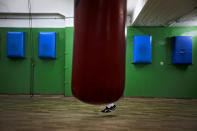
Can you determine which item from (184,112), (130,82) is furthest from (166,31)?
(184,112)

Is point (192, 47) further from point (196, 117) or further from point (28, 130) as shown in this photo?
point (28, 130)

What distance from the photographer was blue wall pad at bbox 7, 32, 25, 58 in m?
4.41

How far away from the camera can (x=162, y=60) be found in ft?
14.9

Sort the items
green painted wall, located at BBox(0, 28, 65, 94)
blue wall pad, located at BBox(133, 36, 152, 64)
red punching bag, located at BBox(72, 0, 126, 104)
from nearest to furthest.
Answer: red punching bag, located at BBox(72, 0, 126, 104) → blue wall pad, located at BBox(133, 36, 152, 64) → green painted wall, located at BBox(0, 28, 65, 94)

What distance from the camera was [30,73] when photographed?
469 centimetres

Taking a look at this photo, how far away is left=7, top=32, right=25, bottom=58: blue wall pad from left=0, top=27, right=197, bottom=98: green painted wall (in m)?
0.27

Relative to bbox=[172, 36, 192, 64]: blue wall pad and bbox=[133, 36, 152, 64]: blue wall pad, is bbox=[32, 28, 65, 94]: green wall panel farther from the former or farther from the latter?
bbox=[172, 36, 192, 64]: blue wall pad

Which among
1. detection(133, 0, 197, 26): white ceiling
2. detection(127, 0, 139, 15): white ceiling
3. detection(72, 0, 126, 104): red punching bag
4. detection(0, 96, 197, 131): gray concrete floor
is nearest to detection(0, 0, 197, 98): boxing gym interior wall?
detection(127, 0, 139, 15): white ceiling

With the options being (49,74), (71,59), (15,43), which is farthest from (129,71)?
(15,43)

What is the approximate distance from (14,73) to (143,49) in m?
4.09

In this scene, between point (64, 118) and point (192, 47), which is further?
point (192, 47)

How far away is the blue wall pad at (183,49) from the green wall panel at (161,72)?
273 mm

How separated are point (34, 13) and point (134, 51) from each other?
3.32 m

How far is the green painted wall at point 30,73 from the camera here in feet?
15.4
